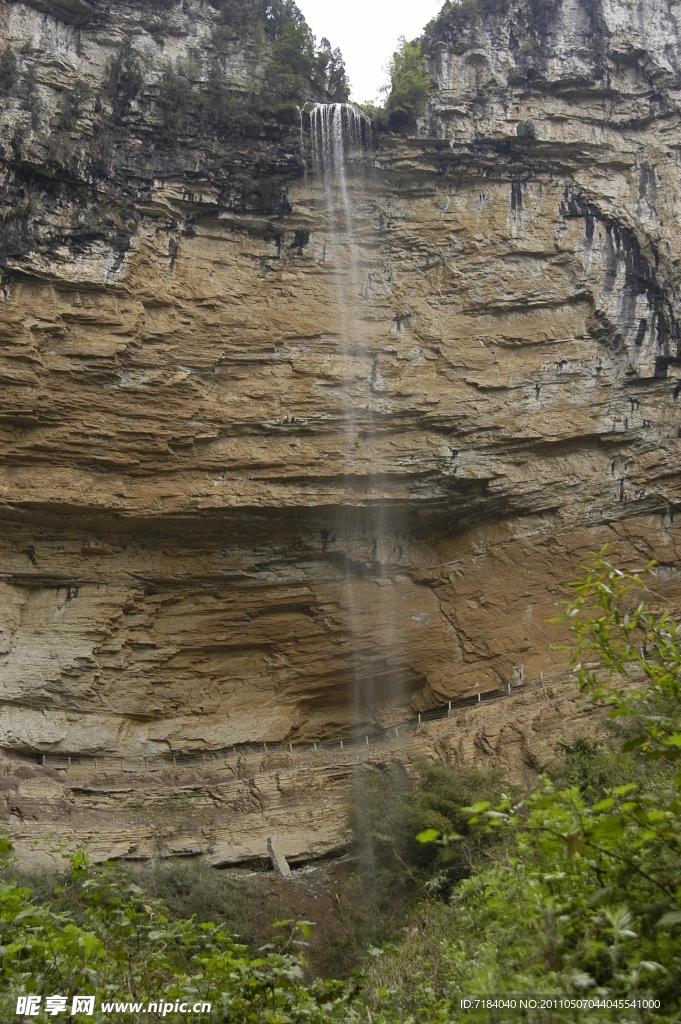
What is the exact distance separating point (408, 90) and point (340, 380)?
21.9ft

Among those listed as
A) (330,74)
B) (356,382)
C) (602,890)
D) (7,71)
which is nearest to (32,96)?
(7,71)

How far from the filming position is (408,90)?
57.3 feet

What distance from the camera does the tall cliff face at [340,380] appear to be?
1591 centimetres

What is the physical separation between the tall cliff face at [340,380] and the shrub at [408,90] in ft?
1.19

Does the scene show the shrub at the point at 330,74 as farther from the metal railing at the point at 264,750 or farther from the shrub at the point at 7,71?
the metal railing at the point at 264,750

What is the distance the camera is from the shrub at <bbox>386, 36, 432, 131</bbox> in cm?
1734

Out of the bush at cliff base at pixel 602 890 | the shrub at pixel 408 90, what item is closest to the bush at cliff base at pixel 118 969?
the bush at cliff base at pixel 602 890

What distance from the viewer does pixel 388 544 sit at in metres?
17.8

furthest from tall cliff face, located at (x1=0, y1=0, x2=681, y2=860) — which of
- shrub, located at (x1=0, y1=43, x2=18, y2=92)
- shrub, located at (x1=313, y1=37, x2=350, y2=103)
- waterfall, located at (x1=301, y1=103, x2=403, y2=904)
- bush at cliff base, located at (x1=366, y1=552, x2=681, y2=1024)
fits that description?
bush at cliff base, located at (x1=366, y1=552, x2=681, y2=1024)

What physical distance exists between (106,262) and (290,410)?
459 cm

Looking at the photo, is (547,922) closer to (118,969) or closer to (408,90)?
(118,969)

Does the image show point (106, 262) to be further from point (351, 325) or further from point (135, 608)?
point (135, 608)

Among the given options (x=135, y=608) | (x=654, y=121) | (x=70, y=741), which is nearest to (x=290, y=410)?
(x=135, y=608)

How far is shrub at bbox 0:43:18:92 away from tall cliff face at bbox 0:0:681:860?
328mm
